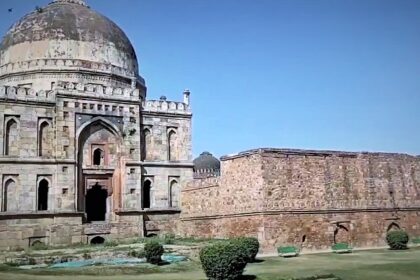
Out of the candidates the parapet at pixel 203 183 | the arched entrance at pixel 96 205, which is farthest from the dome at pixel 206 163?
the arched entrance at pixel 96 205

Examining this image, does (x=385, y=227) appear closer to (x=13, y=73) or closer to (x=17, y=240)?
(x=17, y=240)

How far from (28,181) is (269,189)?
11.3 meters

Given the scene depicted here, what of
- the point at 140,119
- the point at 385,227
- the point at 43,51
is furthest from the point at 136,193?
the point at 385,227

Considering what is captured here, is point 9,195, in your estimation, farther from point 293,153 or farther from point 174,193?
point 293,153

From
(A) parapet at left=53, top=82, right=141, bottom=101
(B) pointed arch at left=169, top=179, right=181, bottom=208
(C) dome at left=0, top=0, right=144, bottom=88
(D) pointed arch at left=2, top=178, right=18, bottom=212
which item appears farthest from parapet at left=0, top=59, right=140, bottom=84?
(B) pointed arch at left=169, top=179, right=181, bottom=208

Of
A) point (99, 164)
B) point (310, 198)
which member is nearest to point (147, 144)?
point (99, 164)

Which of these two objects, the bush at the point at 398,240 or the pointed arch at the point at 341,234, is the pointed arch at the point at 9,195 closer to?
the pointed arch at the point at 341,234

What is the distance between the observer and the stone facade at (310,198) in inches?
800

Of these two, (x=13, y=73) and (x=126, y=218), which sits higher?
(x=13, y=73)

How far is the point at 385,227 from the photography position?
23.0m

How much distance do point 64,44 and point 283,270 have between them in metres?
18.9

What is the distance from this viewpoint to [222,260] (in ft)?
38.8

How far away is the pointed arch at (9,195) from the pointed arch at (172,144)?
8.17 m

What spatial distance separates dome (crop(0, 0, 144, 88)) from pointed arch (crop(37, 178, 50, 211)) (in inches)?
259
